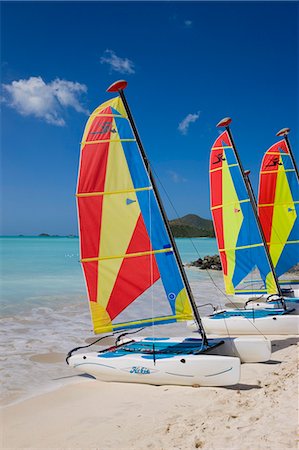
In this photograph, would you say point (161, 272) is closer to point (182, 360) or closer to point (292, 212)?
point (182, 360)

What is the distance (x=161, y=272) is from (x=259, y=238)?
6064 mm

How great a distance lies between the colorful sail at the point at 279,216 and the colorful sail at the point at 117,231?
25.3 feet

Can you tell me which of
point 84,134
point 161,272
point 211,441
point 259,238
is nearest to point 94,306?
point 161,272

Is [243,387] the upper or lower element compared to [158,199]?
lower

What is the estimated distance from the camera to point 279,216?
1480 centimetres

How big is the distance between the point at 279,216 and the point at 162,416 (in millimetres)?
10536

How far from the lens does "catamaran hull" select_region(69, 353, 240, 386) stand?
22.1 feet

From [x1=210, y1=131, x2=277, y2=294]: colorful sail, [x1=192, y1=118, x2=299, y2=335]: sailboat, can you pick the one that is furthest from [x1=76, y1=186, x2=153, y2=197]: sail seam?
[x1=210, y1=131, x2=277, y2=294]: colorful sail

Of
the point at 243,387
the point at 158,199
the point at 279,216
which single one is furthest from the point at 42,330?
the point at 279,216

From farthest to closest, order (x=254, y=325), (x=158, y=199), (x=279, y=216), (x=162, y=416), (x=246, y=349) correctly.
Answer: (x=279, y=216) < (x=254, y=325) < (x=158, y=199) < (x=246, y=349) < (x=162, y=416)

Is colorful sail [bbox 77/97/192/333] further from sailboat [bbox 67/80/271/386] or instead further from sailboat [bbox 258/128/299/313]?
sailboat [bbox 258/128/299/313]

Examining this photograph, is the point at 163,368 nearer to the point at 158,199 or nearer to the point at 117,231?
the point at 117,231

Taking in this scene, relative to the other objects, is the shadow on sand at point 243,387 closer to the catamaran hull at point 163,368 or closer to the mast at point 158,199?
the catamaran hull at point 163,368

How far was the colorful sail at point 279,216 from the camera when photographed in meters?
14.8
